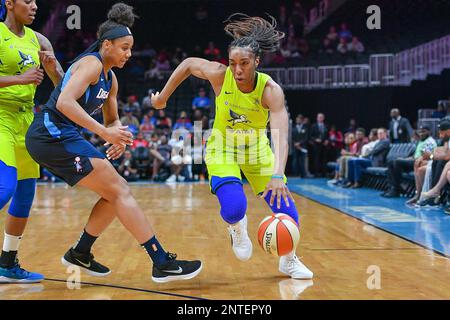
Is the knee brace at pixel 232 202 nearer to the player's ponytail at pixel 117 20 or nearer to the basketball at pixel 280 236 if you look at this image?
the basketball at pixel 280 236

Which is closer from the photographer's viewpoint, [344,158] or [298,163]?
[344,158]

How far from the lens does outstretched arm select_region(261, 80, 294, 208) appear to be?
4.39 meters

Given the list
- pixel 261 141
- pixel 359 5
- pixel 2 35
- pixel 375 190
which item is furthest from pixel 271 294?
pixel 359 5

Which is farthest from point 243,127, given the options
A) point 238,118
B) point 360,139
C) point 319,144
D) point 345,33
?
point 345,33

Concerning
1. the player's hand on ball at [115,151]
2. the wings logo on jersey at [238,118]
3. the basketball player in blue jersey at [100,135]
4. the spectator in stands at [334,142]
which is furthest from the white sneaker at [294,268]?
the spectator in stands at [334,142]

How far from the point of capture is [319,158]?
19.7 metres

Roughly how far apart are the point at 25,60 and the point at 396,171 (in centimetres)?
882

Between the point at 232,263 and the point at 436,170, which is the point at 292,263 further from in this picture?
the point at 436,170

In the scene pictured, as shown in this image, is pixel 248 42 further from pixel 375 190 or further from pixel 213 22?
pixel 213 22

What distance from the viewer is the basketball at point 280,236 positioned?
14.9ft

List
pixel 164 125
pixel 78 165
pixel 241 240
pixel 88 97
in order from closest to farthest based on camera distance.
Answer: pixel 78 165 < pixel 88 97 < pixel 241 240 < pixel 164 125

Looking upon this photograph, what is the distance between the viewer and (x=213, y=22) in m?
26.0

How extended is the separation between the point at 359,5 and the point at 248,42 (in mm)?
18894

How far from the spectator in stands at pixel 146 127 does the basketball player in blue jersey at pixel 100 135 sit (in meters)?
14.1
